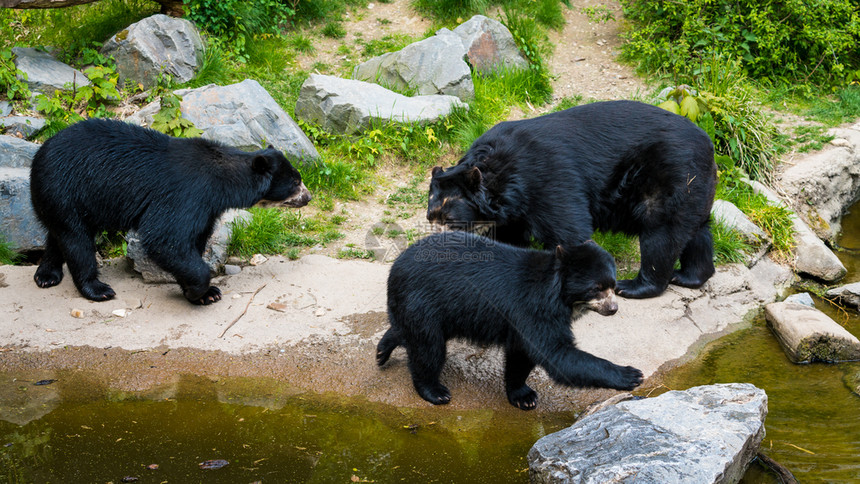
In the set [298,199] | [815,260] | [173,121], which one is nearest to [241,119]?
[173,121]

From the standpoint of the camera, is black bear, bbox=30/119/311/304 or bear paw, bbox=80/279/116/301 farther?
bear paw, bbox=80/279/116/301

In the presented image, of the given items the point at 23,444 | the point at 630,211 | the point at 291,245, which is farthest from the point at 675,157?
Answer: the point at 23,444

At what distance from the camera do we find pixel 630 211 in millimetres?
5258

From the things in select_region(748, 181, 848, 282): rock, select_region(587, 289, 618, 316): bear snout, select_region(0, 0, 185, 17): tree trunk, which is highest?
select_region(0, 0, 185, 17): tree trunk

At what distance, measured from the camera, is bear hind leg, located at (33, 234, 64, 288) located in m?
5.28

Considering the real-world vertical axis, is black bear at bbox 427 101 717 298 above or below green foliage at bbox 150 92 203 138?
above

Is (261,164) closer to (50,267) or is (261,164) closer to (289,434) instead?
(50,267)

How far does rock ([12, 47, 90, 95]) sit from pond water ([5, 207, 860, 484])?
167 inches

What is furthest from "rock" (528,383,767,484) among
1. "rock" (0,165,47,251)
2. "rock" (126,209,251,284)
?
"rock" (0,165,47,251)

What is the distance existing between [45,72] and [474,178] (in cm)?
531

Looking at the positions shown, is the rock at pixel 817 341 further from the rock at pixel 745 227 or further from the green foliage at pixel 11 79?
the green foliage at pixel 11 79

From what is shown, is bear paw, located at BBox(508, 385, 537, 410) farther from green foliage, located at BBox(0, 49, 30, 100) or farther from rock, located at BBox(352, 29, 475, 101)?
green foliage, located at BBox(0, 49, 30, 100)

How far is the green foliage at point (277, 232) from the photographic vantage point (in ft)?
19.5

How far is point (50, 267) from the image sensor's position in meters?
5.34
